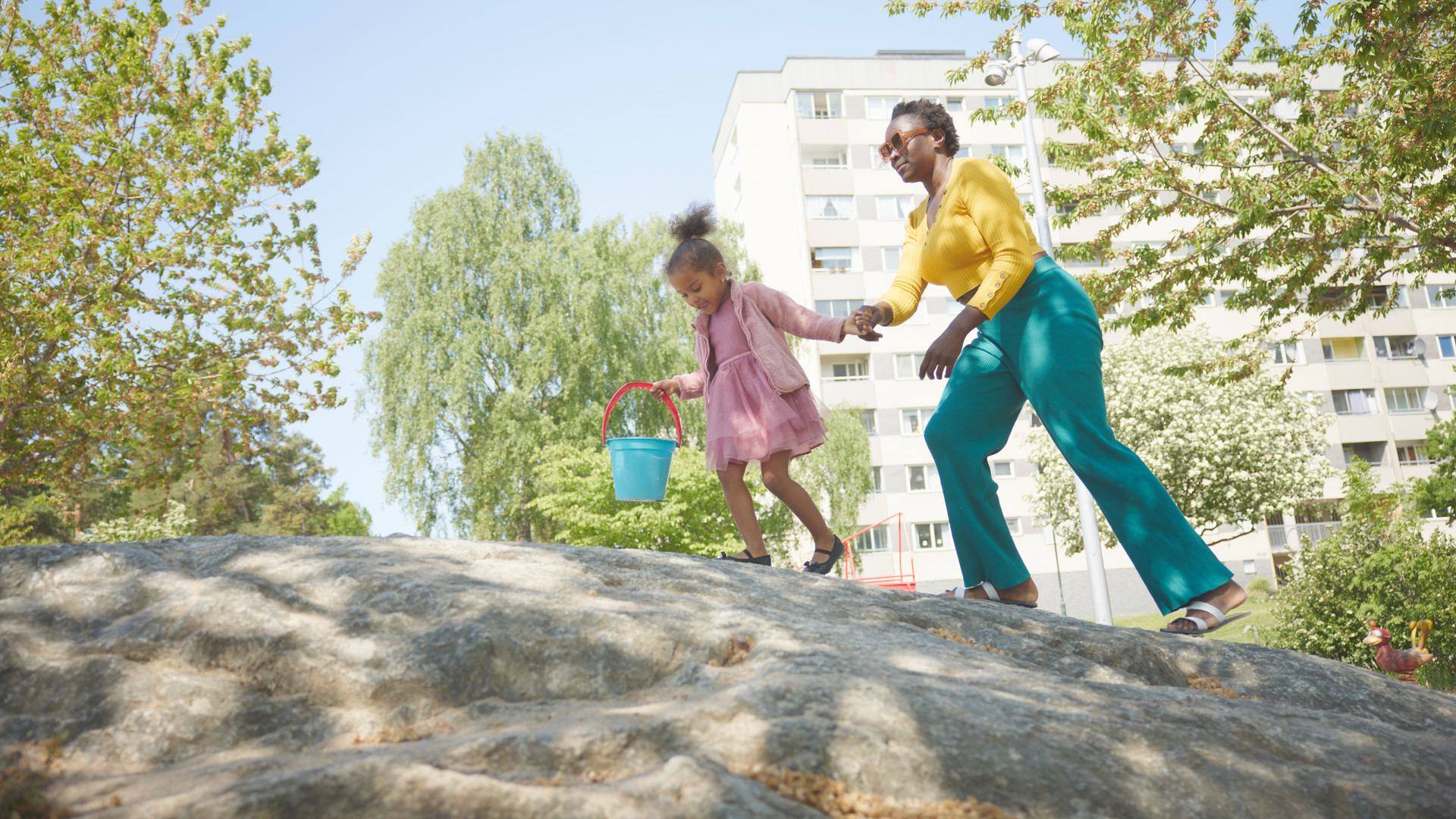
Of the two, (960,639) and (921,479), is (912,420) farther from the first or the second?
(960,639)

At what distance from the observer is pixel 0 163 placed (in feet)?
33.2

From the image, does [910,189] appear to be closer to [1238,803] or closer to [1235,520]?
[1235,520]

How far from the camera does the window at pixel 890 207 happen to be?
3872cm

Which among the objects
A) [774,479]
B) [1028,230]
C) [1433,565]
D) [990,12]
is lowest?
[1433,565]

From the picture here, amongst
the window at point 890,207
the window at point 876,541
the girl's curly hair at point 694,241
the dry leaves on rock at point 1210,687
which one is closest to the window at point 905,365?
the window at point 890,207

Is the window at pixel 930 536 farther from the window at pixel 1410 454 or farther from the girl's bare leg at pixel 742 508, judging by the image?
the girl's bare leg at pixel 742 508

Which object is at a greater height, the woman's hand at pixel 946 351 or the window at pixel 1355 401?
the window at pixel 1355 401

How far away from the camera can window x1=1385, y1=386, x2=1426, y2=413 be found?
4081 centimetres

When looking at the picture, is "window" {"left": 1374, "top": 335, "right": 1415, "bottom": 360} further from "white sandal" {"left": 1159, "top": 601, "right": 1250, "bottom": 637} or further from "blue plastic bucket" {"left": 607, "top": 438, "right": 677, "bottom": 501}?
"white sandal" {"left": 1159, "top": 601, "right": 1250, "bottom": 637}

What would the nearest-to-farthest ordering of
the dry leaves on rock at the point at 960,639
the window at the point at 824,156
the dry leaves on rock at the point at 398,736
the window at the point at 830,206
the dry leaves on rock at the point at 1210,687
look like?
the dry leaves on rock at the point at 398,736, the dry leaves on rock at the point at 1210,687, the dry leaves on rock at the point at 960,639, the window at the point at 830,206, the window at the point at 824,156

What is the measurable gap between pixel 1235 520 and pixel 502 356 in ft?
67.0

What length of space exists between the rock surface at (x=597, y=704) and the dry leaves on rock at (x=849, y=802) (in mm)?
38

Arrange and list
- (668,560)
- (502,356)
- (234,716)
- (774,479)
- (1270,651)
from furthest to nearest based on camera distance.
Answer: (502,356), (774,479), (668,560), (1270,651), (234,716)

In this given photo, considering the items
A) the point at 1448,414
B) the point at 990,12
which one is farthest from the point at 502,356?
the point at 1448,414
